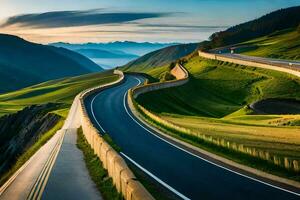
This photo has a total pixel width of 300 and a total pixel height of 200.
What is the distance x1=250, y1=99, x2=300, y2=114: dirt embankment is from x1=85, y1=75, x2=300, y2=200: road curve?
25318 millimetres

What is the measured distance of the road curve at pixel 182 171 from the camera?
2102cm

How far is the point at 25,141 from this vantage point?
76.2 m

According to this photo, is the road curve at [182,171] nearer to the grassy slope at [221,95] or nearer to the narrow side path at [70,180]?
the narrow side path at [70,180]

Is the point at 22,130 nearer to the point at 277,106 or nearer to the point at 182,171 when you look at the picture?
the point at 277,106

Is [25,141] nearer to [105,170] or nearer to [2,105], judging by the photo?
[105,170]

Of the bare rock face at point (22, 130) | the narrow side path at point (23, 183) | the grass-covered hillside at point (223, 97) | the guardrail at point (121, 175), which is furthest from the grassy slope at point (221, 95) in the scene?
the guardrail at point (121, 175)

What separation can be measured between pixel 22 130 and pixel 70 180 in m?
65.4

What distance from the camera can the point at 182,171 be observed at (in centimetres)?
2647

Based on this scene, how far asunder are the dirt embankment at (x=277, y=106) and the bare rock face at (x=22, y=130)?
28067 mm

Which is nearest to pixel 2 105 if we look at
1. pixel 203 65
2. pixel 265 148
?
pixel 203 65

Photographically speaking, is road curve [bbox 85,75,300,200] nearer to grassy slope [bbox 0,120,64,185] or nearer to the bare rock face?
grassy slope [bbox 0,120,64,185]

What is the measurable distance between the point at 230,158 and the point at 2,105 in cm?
15301

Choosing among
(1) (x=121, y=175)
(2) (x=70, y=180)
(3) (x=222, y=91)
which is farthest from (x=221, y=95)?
(1) (x=121, y=175)

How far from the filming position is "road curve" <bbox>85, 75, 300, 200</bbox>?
827 inches
